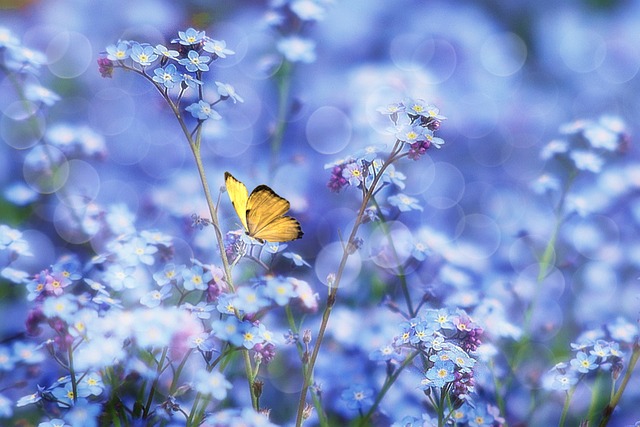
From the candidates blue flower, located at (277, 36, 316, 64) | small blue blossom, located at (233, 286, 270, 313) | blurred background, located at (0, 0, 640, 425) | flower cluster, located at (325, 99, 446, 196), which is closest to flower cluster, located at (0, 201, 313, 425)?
small blue blossom, located at (233, 286, 270, 313)

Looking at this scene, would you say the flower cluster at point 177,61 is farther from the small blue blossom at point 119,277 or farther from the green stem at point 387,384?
the green stem at point 387,384

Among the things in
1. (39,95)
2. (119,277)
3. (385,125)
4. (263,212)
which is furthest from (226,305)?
(385,125)

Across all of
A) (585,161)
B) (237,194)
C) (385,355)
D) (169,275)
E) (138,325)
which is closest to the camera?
(138,325)

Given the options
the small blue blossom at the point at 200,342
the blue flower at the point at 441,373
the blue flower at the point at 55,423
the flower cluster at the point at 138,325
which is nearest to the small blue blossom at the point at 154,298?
the flower cluster at the point at 138,325

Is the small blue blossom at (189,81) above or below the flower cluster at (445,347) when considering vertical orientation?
above

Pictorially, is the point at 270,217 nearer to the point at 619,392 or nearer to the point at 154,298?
the point at 154,298

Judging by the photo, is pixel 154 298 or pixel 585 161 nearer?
pixel 154 298

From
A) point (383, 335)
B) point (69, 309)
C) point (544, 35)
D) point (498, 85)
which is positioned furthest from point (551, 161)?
point (69, 309)
